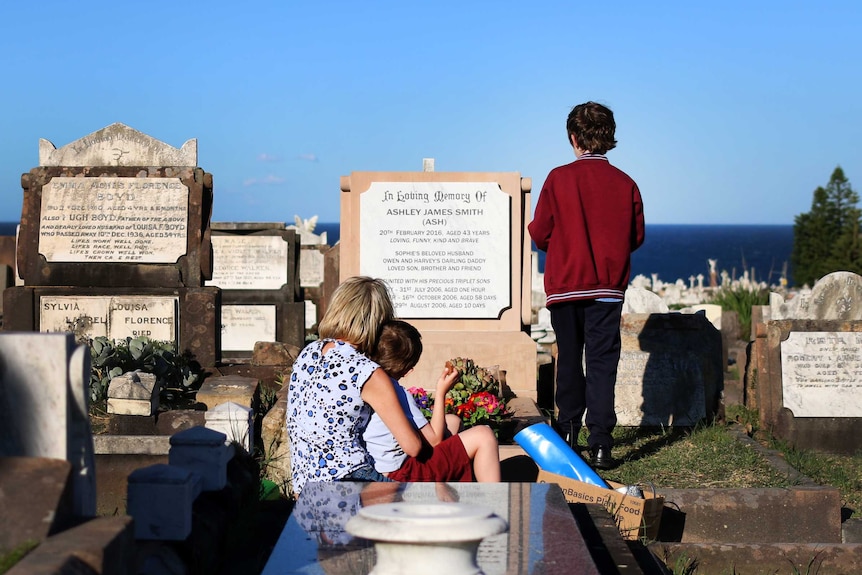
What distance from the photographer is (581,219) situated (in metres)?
5.92

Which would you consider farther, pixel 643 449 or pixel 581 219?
pixel 643 449

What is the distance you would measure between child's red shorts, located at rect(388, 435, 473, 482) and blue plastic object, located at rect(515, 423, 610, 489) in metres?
0.66

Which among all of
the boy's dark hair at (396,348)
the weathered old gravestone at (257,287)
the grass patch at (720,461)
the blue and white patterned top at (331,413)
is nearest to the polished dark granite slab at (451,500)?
the blue and white patterned top at (331,413)

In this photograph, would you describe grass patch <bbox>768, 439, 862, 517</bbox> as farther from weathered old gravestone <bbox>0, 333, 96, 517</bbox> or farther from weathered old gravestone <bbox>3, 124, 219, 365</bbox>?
weathered old gravestone <bbox>0, 333, 96, 517</bbox>

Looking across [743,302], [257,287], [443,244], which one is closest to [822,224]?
[743,302]

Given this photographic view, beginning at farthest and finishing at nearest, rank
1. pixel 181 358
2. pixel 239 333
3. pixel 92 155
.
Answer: pixel 239 333 → pixel 92 155 → pixel 181 358

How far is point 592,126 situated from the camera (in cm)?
594

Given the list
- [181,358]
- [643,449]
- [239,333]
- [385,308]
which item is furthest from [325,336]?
[239,333]

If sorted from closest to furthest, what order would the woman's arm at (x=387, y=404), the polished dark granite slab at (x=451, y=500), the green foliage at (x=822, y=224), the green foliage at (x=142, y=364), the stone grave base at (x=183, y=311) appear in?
the polished dark granite slab at (x=451, y=500)
the woman's arm at (x=387, y=404)
the green foliage at (x=142, y=364)
the stone grave base at (x=183, y=311)
the green foliage at (x=822, y=224)

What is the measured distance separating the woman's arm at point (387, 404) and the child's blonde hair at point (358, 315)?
0.26 m

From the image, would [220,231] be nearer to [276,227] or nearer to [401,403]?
[276,227]

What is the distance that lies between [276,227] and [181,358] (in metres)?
6.67

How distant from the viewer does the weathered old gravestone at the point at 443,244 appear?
8.24 meters

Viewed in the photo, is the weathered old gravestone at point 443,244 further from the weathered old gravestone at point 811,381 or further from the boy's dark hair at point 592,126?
the boy's dark hair at point 592,126
